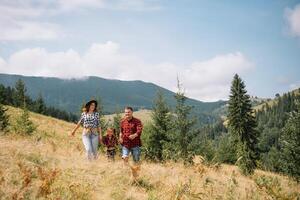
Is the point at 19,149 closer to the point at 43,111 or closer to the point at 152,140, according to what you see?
the point at 152,140

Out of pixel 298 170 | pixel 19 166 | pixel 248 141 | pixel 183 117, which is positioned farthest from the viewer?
pixel 248 141

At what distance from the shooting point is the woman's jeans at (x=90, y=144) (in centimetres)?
1155

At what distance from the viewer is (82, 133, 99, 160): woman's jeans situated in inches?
455

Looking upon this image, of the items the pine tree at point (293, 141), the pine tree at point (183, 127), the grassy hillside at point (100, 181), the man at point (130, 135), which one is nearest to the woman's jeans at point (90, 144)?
the man at point (130, 135)

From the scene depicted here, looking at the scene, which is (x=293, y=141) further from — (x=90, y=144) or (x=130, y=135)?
(x=90, y=144)

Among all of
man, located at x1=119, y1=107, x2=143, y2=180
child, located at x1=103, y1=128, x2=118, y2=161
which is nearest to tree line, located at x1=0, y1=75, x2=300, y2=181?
man, located at x1=119, y1=107, x2=143, y2=180

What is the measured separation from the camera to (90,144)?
1171 cm

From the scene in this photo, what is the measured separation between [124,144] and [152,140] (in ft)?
72.7

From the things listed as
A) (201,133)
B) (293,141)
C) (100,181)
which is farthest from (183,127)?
(100,181)

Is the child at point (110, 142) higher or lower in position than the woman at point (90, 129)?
lower

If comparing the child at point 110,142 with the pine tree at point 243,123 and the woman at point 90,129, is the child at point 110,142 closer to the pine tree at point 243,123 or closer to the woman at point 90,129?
the woman at point 90,129

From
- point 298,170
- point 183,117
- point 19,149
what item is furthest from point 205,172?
point 298,170

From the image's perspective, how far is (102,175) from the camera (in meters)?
8.75

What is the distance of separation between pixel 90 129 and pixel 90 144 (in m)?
0.49
